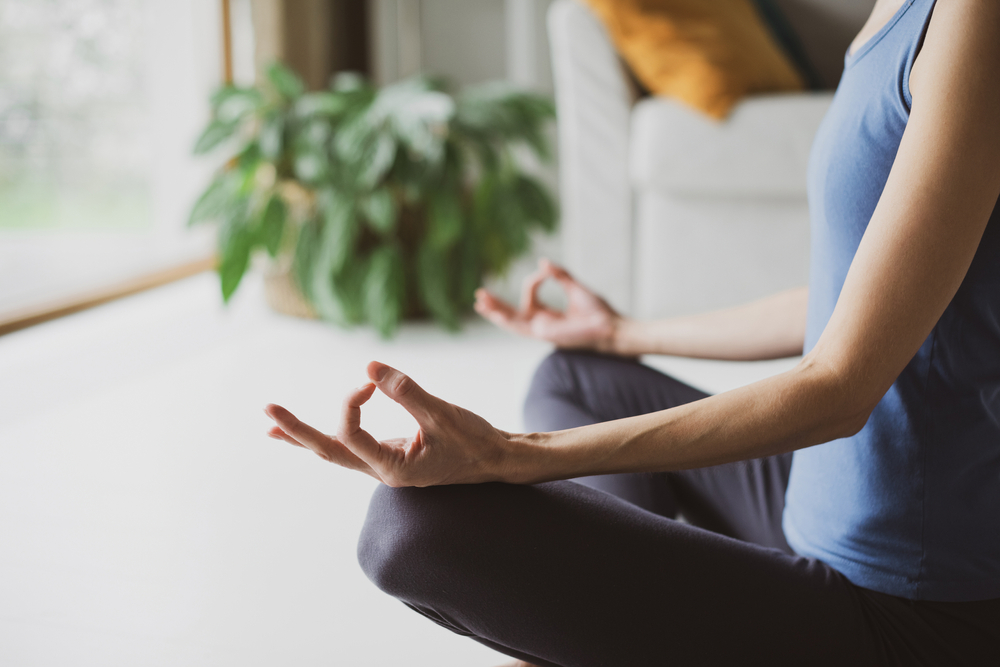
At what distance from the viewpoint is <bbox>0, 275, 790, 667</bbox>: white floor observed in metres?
0.88

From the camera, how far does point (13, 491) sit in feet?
4.06

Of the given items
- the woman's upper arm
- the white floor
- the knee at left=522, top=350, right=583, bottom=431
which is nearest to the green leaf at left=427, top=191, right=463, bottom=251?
the white floor

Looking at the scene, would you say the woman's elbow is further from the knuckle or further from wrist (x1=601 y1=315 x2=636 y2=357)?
wrist (x1=601 y1=315 x2=636 y2=357)

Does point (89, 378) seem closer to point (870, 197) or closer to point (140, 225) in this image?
point (140, 225)

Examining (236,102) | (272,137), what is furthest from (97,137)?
(272,137)

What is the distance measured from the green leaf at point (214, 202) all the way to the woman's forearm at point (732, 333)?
1.44 meters

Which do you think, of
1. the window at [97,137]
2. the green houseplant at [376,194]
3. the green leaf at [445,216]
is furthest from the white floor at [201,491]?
the window at [97,137]

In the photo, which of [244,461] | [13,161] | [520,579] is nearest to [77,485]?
[244,461]

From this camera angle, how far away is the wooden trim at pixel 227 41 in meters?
2.92

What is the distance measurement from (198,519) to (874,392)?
0.97 m

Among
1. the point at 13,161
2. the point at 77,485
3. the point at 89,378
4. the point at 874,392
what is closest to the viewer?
the point at 874,392

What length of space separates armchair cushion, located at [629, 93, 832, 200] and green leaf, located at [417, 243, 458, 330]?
59 cm

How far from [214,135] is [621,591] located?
75.5 inches

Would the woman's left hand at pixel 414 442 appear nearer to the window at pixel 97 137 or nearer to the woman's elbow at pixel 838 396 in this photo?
the woman's elbow at pixel 838 396
